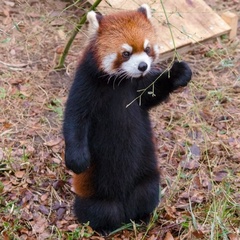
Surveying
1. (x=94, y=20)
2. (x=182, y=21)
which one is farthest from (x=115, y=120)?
(x=182, y=21)

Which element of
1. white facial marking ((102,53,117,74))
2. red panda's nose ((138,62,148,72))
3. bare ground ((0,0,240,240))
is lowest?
bare ground ((0,0,240,240))

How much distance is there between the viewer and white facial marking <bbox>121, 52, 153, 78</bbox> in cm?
351

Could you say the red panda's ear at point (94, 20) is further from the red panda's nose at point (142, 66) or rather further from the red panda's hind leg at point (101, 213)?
the red panda's hind leg at point (101, 213)

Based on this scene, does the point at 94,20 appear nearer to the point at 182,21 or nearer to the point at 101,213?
the point at 101,213

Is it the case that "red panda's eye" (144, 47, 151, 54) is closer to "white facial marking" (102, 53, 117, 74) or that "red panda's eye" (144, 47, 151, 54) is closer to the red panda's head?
the red panda's head

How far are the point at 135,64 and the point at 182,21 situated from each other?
103 inches

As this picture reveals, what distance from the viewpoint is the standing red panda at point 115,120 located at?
3.59m

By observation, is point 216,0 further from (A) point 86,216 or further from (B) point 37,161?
(A) point 86,216

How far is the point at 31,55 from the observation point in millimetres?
5770

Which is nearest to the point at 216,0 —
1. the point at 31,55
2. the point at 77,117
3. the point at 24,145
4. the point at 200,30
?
the point at 200,30

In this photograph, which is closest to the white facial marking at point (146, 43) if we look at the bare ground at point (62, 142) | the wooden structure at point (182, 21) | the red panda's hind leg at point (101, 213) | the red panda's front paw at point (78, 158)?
the red panda's front paw at point (78, 158)

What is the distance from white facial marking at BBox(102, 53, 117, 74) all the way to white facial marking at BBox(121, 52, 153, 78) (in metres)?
0.07

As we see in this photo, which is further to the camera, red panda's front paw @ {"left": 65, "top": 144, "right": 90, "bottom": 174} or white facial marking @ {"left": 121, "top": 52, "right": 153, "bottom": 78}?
red panda's front paw @ {"left": 65, "top": 144, "right": 90, "bottom": 174}

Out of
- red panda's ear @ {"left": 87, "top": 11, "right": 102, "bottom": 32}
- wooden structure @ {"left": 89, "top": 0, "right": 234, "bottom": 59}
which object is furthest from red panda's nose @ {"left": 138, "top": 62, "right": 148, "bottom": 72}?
wooden structure @ {"left": 89, "top": 0, "right": 234, "bottom": 59}
